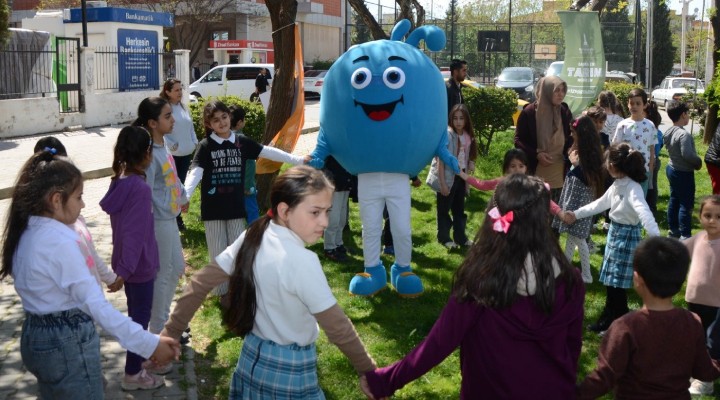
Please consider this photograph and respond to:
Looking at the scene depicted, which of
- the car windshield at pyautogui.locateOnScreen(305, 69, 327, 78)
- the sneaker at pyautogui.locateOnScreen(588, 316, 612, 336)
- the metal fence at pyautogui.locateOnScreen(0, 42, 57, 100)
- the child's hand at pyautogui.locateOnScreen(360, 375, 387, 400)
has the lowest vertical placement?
the sneaker at pyautogui.locateOnScreen(588, 316, 612, 336)

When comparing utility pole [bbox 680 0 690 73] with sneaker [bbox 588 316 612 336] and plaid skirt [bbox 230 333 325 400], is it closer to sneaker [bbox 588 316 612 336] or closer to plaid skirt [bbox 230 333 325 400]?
sneaker [bbox 588 316 612 336]

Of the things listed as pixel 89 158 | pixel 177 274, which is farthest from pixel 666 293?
pixel 89 158

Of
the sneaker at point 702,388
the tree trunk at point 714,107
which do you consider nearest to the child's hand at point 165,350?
the sneaker at point 702,388

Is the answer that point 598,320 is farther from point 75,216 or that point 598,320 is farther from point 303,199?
point 75,216

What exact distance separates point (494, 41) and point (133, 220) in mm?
34359

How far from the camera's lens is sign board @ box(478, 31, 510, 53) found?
37.2 m

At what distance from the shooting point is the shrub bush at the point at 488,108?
14109 millimetres

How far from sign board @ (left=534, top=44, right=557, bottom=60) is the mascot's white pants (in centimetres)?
3545

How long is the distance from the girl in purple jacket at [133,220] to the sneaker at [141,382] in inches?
13.7

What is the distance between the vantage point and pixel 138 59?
2358 cm

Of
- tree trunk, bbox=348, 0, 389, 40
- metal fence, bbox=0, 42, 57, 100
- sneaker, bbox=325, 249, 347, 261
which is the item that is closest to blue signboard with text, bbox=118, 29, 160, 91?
metal fence, bbox=0, 42, 57, 100

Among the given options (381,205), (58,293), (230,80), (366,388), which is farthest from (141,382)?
(230,80)

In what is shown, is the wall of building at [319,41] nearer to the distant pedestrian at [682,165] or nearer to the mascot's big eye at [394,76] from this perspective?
the distant pedestrian at [682,165]

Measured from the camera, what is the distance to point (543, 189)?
3219mm
